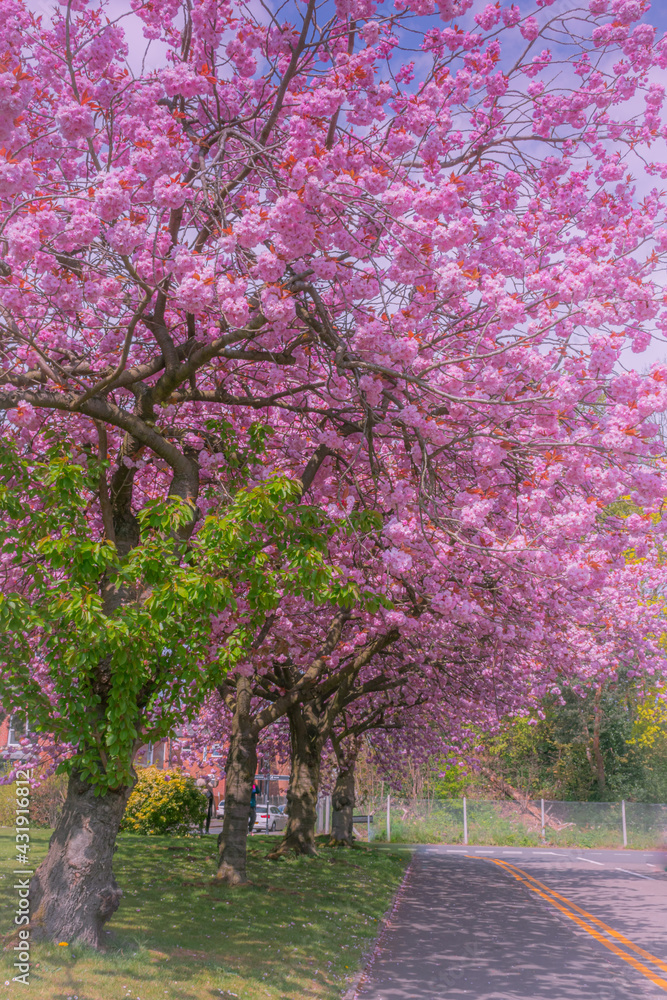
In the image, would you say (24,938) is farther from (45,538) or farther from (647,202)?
(647,202)

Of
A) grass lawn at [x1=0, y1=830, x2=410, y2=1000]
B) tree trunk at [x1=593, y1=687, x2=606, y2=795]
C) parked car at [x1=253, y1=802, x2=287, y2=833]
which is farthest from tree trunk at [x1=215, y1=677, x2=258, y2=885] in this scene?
tree trunk at [x1=593, y1=687, x2=606, y2=795]

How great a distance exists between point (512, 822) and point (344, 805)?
15.1 metres

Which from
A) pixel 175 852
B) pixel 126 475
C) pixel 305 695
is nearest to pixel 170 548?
pixel 126 475

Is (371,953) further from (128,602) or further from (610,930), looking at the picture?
(128,602)

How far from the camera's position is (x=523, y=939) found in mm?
11219

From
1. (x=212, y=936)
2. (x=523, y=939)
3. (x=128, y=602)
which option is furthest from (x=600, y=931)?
(x=128, y=602)

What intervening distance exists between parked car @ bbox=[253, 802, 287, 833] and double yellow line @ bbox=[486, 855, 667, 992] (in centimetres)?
2258

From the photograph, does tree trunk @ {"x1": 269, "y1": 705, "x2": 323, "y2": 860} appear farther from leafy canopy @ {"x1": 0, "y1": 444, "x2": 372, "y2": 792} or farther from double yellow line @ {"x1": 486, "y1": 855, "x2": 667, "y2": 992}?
leafy canopy @ {"x1": 0, "y1": 444, "x2": 372, "y2": 792}

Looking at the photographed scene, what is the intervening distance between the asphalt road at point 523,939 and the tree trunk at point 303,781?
2725 millimetres

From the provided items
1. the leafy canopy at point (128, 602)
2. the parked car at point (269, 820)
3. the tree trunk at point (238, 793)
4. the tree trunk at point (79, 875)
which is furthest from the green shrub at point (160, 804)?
the leafy canopy at point (128, 602)

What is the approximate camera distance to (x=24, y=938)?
6977mm

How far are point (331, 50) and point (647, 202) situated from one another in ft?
12.4

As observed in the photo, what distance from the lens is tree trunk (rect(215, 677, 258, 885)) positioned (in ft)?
44.1

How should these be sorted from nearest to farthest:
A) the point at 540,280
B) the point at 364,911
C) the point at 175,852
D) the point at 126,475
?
the point at 540,280, the point at 126,475, the point at 364,911, the point at 175,852
